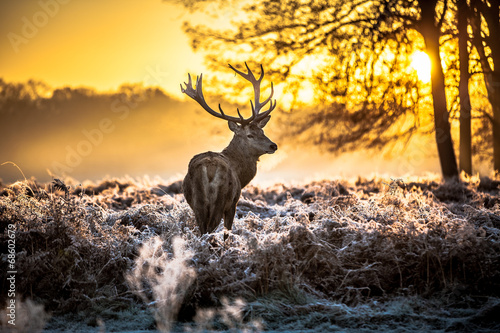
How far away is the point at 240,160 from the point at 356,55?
8.10 metres

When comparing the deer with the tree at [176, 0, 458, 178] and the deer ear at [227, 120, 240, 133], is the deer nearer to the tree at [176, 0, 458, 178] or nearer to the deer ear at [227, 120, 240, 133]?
the deer ear at [227, 120, 240, 133]

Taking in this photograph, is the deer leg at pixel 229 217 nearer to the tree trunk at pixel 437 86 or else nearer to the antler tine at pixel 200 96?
the antler tine at pixel 200 96

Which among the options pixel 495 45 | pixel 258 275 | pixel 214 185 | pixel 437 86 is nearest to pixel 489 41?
pixel 495 45

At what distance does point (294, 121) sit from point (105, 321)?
1208 cm

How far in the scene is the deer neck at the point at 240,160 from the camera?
8742mm

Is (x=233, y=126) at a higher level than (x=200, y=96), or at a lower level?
lower

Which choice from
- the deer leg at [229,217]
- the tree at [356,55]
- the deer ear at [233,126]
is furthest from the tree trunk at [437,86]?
the deer leg at [229,217]

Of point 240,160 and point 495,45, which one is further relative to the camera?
point 495,45

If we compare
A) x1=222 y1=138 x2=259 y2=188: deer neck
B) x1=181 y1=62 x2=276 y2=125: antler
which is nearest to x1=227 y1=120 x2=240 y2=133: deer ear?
x1=181 y1=62 x2=276 y2=125: antler

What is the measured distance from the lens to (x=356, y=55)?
1549 centimetres

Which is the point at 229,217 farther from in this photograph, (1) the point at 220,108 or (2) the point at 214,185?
(1) the point at 220,108

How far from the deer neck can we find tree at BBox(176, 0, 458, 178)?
25.1ft

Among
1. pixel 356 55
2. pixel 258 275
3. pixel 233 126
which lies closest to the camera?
pixel 258 275

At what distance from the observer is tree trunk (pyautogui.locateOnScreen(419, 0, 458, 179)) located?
16016 mm
